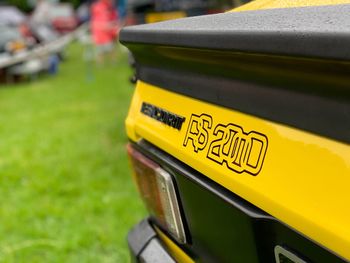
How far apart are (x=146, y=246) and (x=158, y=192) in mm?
272

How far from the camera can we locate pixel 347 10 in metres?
1.02

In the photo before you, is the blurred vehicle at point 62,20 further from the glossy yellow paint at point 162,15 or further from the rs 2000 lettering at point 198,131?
the rs 2000 lettering at point 198,131

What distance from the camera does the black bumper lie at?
1.69 m

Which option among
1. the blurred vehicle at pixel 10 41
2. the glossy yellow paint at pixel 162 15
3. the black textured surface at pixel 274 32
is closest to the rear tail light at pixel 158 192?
the black textured surface at pixel 274 32

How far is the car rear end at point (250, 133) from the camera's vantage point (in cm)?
92

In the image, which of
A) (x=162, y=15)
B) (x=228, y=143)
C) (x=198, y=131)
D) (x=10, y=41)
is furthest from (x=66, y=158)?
(x=10, y=41)

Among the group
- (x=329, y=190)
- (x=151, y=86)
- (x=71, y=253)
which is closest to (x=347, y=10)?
(x=329, y=190)

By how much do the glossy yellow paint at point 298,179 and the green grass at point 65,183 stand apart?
6.85ft

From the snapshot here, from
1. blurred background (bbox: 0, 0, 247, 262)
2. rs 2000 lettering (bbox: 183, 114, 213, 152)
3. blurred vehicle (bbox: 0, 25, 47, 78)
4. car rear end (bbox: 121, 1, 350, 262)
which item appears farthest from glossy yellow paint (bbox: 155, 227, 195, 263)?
blurred vehicle (bbox: 0, 25, 47, 78)

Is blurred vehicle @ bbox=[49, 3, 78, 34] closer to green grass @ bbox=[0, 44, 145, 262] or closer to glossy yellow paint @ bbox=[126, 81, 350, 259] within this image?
green grass @ bbox=[0, 44, 145, 262]

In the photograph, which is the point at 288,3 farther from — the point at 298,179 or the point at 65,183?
the point at 65,183

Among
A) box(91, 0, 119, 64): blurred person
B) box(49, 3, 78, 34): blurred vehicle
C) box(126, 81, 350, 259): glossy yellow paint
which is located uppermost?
box(126, 81, 350, 259): glossy yellow paint

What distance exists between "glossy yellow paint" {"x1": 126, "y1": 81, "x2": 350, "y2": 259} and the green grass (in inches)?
82.2

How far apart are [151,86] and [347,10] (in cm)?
80
